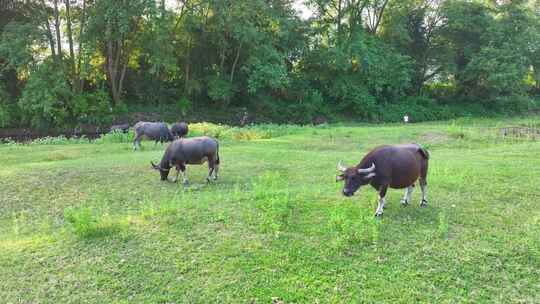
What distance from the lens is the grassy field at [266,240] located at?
215 inches

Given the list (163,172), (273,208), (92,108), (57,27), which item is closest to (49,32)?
(57,27)

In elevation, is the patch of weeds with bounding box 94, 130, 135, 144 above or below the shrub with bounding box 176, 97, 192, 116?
below

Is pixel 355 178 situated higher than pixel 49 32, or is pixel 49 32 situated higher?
pixel 49 32

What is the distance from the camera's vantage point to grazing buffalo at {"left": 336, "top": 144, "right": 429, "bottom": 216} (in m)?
7.14

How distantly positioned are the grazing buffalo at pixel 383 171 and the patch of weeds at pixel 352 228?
1.21 ft

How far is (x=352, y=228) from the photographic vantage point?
6.60m

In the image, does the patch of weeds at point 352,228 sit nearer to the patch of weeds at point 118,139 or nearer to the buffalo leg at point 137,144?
the buffalo leg at point 137,144

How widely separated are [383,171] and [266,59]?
2422 centimetres

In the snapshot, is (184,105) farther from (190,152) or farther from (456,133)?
(190,152)

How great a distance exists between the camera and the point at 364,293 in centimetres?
527

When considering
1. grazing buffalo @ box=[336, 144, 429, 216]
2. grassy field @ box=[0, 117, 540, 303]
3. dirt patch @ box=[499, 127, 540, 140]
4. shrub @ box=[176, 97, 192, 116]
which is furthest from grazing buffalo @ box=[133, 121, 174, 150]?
dirt patch @ box=[499, 127, 540, 140]

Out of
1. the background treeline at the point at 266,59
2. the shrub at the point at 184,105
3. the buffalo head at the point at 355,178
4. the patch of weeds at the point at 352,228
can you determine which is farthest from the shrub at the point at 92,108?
the buffalo head at the point at 355,178

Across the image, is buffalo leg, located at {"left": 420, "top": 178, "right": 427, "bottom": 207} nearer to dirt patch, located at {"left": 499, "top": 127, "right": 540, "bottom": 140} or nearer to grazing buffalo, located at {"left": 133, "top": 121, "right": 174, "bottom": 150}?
grazing buffalo, located at {"left": 133, "top": 121, "right": 174, "bottom": 150}

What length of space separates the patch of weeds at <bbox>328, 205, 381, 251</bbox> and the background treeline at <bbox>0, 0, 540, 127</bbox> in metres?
22.1
